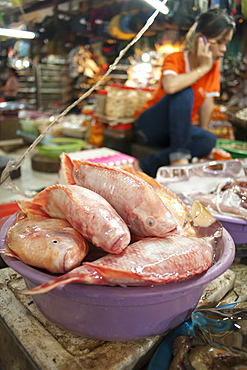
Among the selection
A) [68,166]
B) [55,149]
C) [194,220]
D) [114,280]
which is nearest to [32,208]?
[68,166]

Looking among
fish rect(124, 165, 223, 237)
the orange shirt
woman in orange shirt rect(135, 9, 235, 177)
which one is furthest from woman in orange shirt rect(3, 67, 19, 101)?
fish rect(124, 165, 223, 237)

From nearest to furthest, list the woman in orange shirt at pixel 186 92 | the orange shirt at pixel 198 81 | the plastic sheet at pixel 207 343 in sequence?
the plastic sheet at pixel 207 343, the woman in orange shirt at pixel 186 92, the orange shirt at pixel 198 81

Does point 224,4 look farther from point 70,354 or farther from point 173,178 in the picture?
point 70,354

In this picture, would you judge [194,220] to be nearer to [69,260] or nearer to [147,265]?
[147,265]

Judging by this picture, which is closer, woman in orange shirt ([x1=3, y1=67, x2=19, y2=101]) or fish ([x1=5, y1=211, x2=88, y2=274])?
fish ([x1=5, y1=211, x2=88, y2=274])

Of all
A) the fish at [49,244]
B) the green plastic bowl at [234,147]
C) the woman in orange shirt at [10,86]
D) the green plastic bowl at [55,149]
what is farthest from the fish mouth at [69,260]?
the woman in orange shirt at [10,86]

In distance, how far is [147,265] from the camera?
722 mm

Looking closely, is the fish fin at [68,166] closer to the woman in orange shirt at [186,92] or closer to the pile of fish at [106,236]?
the pile of fish at [106,236]

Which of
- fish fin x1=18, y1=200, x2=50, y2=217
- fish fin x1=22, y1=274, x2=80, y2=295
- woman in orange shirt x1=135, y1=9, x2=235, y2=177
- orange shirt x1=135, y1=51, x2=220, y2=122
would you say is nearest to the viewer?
fish fin x1=22, y1=274, x2=80, y2=295

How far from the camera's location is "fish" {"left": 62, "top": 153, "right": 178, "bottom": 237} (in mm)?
812

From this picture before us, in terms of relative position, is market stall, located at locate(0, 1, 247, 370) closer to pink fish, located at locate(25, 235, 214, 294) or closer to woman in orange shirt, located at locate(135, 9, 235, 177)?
pink fish, located at locate(25, 235, 214, 294)

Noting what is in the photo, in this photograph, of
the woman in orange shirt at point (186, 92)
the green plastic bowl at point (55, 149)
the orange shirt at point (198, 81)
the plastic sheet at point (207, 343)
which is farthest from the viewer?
the green plastic bowl at point (55, 149)

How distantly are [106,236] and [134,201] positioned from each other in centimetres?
14

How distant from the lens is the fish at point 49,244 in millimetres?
731
